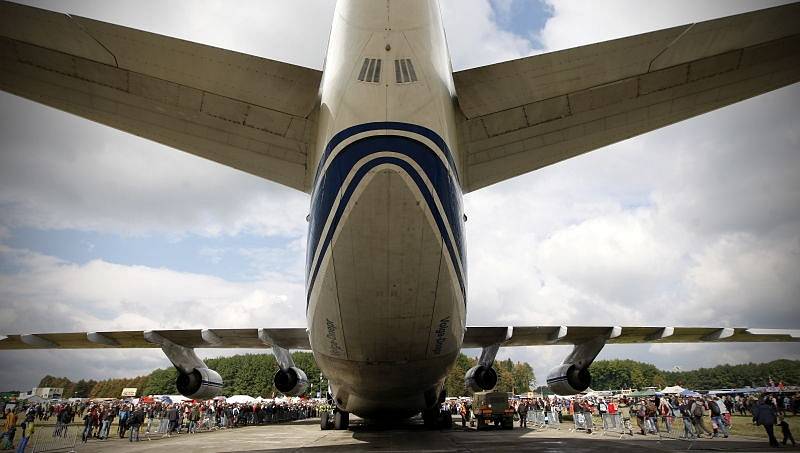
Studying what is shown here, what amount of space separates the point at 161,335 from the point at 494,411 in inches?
505

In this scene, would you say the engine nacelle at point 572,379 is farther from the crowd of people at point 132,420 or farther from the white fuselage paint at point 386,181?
the crowd of people at point 132,420

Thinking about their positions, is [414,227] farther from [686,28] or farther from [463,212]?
[686,28]

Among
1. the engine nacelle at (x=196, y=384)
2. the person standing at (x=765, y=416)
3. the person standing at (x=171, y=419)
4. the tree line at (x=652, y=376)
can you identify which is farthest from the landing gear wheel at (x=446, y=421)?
the tree line at (x=652, y=376)

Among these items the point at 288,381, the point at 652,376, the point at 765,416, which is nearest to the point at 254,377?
the point at 288,381

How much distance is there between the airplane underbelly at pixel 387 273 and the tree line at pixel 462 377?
213 feet

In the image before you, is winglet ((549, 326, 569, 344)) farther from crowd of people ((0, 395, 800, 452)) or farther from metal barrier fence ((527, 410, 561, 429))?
metal barrier fence ((527, 410, 561, 429))

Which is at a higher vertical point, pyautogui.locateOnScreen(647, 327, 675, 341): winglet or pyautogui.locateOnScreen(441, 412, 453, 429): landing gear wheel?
pyautogui.locateOnScreen(647, 327, 675, 341): winglet

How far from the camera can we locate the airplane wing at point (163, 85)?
18.1ft

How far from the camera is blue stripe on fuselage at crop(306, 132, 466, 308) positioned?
19.6 feet

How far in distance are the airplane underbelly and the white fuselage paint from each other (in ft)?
0.05

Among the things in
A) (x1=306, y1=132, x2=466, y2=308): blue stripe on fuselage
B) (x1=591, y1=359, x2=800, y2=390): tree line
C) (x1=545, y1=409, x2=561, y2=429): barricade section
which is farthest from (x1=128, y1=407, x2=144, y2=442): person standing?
(x1=591, y1=359, x2=800, y2=390): tree line

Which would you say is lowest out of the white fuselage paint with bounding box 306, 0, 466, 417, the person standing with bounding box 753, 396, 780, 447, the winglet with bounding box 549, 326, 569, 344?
the person standing with bounding box 753, 396, 780, 447

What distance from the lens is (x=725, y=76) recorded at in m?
6.30

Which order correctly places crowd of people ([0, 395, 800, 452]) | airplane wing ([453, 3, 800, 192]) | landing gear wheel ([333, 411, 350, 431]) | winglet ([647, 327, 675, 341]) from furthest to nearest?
landing gear wheel ([333, 411, 350, 431]) → winglet ([647, 327, 675, 341]) → crowd of people ([0, 395, 800, 452]) → airplane wing ([453, 3, 800, 192])
